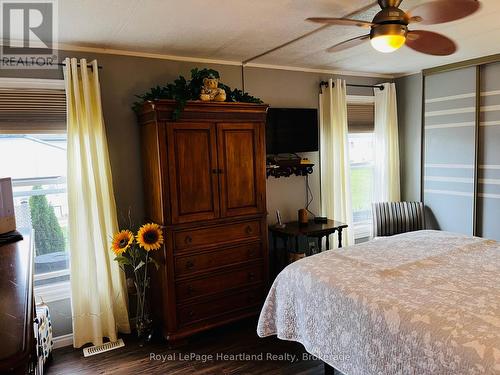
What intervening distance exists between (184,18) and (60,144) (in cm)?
148

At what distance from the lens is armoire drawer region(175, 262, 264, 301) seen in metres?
2.98

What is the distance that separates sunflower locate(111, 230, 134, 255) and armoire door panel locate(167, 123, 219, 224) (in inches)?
14.0

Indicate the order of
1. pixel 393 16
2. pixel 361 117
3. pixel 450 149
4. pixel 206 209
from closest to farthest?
pixel 393 16 < pixel 206 209 < pixel 450 149 < pixel 361 117

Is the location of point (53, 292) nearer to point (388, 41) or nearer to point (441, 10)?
point (388, 41)

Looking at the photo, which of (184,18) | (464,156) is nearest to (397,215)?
(464,156)

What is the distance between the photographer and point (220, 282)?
10.3 ft

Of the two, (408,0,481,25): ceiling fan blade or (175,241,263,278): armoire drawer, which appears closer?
(408,0,481,25): ceiling fan blade

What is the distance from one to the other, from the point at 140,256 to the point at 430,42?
2.58 metres

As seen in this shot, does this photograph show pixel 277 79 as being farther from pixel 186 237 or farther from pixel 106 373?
pixel 106 373

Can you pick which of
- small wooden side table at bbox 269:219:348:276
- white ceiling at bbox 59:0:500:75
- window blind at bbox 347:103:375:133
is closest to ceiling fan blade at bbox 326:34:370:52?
white ceiling at bbox 59:0:500:75

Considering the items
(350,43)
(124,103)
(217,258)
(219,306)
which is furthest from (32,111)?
(350,43)

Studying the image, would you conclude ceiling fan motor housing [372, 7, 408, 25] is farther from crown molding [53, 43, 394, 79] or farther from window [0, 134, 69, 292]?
window [0, 134, 69, 292]

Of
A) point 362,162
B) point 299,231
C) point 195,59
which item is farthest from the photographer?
point 362,162

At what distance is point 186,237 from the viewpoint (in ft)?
9.68
